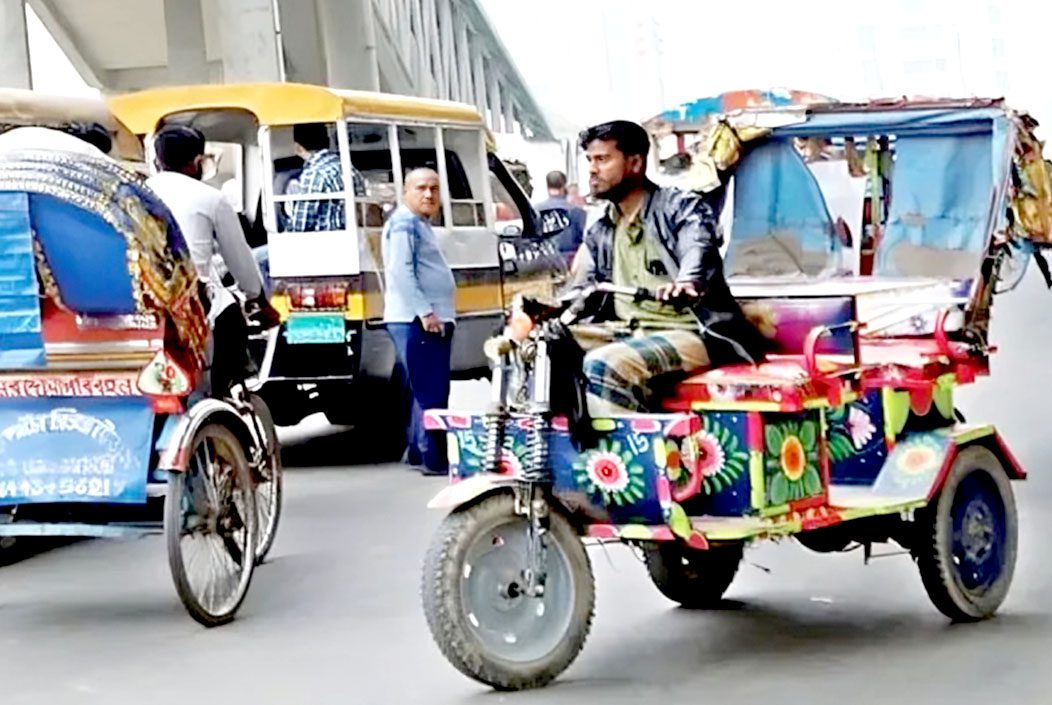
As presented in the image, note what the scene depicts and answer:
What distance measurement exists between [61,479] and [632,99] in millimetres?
63192

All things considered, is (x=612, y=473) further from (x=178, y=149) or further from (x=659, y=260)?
(x=178, y=149)

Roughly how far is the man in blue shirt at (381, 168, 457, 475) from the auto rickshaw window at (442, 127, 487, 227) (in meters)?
1.69

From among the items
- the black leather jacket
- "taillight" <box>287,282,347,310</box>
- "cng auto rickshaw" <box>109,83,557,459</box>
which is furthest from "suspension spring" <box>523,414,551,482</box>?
"taillight" <box>287,282,347,310</box>

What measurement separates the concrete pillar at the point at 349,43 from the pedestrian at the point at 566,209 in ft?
68.0

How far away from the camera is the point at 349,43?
41969 millimetres

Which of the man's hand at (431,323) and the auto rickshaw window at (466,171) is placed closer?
the man's hand at (431,323)

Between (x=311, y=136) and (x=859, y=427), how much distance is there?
6.82 metres

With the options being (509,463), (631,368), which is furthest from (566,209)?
(509,463)

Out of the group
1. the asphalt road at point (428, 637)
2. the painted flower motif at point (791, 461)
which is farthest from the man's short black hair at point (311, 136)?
the painted flower motif at point (791, 461)

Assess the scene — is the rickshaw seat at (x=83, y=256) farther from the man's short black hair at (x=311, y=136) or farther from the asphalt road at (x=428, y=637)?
the man's short black hair at (x=311, y=136)

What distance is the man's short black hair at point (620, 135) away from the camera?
25.0 feet

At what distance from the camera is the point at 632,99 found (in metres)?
71.0

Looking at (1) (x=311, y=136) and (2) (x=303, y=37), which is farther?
(2) (x=303, y=37)

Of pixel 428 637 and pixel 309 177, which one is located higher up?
pixel 309 177
